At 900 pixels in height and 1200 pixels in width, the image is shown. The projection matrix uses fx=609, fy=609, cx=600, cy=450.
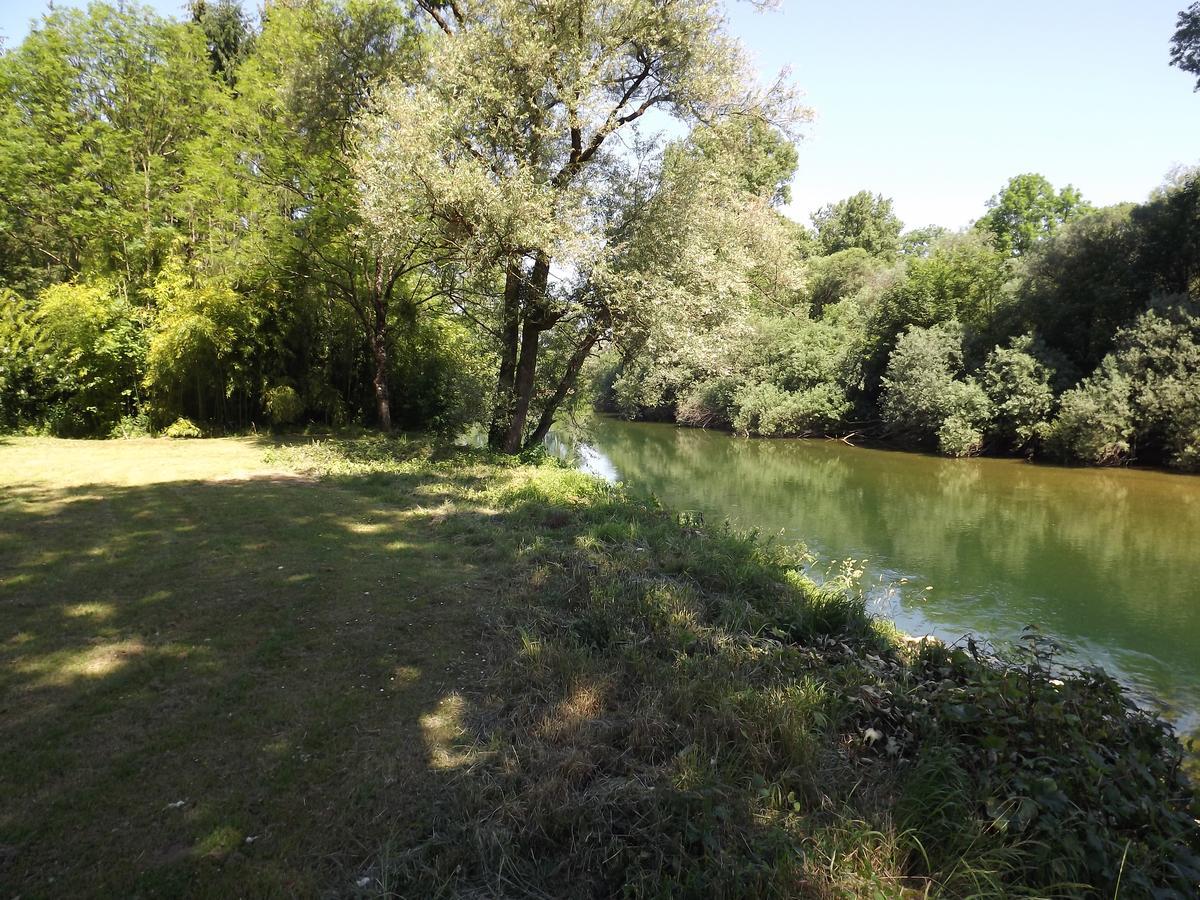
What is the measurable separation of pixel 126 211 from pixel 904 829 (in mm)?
18603

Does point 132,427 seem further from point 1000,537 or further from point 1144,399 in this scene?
point 1144,399

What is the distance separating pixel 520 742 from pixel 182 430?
13634 millimetres

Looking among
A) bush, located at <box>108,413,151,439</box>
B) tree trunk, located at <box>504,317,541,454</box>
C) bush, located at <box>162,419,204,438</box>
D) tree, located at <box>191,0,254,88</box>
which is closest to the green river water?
tree trunk, located at <box>504,317,541,454</box>

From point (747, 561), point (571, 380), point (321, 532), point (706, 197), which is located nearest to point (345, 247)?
point (571, 380)

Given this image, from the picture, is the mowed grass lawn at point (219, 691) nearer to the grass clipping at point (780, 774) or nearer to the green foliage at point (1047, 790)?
the grass clipping at point (780, 774)

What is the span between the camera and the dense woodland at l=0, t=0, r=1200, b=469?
10.7 m

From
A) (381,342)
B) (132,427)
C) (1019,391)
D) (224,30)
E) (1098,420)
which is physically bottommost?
(132,427)

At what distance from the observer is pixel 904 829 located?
2.58m

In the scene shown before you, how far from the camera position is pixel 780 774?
291 cm

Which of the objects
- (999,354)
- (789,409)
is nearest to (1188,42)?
(999,354)

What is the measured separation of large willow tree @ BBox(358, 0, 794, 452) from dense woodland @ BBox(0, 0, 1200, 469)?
0.18ft

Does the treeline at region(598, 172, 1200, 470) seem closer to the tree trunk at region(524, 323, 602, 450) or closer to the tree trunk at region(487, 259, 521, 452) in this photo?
the tree trunk at region(524, 323, 602, 450)

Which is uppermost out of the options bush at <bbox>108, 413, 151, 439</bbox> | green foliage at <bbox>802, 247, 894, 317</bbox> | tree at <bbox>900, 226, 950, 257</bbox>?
tree at <bbox>900, 226, 950, 257</bbox>

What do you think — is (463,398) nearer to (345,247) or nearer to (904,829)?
(345,247)
